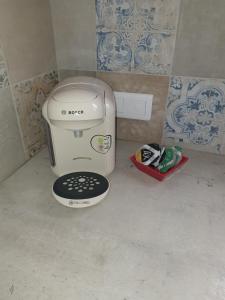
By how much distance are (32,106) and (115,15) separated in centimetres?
35

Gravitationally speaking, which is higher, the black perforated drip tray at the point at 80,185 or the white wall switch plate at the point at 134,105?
the white wall switch plate at the point at 134,105

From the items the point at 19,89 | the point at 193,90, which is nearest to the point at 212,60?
the point at 193,90

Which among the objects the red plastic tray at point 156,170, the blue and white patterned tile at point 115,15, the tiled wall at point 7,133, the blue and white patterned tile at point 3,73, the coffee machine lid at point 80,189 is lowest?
the red plastic tray at point 156,170

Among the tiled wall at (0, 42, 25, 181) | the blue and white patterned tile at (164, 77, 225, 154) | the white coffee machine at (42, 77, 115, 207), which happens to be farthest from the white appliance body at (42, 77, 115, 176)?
the blue and white patterned tile at (164, 77, 225, 154)

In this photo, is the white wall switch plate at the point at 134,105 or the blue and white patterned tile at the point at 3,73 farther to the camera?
the white wall switch plate at the point at 134,105

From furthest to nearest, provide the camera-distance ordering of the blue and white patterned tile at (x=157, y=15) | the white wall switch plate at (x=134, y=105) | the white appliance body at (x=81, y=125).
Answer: the white wall switch plate at (x=134, y=105) < the blue and white patterned tile at (x=157, y=15) < the white appliance body at (x=81, y=125)

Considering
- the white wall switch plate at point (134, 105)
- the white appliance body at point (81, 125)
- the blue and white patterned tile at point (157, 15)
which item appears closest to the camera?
the white appliance body at point (81, 125)

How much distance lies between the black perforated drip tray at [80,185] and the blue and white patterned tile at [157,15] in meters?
0.43

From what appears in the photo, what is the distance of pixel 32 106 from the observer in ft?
2.27

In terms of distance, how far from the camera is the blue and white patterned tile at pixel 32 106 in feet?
2.11

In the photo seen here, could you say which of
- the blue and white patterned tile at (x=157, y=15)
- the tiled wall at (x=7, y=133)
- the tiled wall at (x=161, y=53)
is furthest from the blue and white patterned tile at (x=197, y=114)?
the tiled wall at (x=7, y=133)

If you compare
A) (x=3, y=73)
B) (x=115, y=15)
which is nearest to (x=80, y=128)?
(x=3, y=73)

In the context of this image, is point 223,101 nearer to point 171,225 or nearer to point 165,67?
point 165,67

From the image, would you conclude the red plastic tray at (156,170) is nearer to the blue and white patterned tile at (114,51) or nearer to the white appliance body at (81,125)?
the white appliance body at (81,125)
